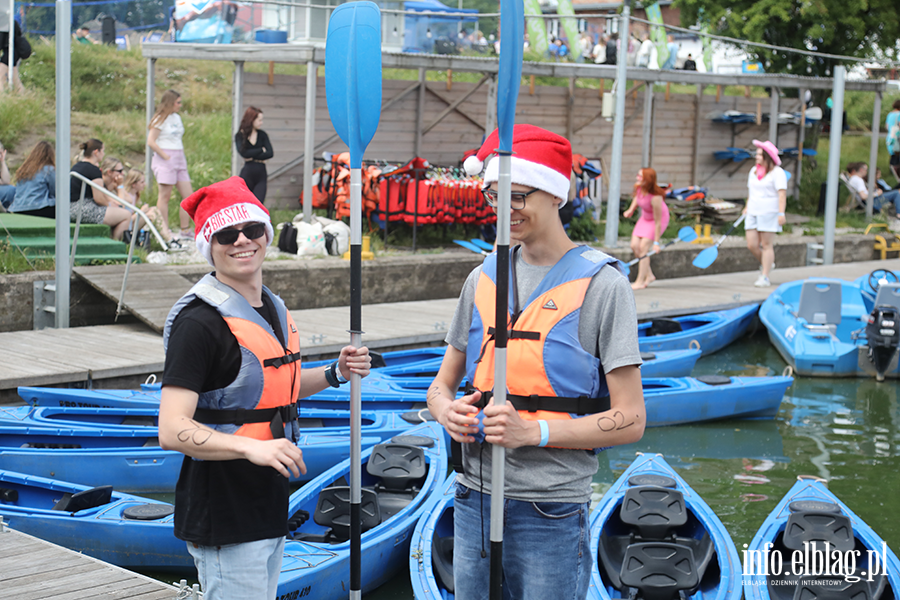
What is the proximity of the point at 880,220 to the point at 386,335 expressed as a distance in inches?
457

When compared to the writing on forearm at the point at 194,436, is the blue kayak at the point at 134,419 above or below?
below

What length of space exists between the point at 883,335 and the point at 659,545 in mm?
5491

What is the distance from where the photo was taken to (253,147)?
9.66 metres

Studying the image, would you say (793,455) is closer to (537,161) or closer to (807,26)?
(537,161)

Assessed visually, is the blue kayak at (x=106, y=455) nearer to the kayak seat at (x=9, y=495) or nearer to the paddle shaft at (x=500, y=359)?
the kayak seat at (x=9, y=495)

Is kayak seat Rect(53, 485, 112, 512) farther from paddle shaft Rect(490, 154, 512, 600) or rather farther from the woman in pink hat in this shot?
the woman in pink hat

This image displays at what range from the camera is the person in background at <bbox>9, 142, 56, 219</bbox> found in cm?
868

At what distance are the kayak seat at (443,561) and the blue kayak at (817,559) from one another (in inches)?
49.1

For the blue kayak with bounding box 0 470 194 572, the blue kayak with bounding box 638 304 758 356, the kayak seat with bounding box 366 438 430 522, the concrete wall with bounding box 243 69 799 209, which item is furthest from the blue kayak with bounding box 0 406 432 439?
the concrete wall with bounding box 243 69 799 209

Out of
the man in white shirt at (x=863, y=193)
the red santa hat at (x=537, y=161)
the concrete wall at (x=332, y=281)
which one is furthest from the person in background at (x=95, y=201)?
the man in white shirt at (x=863, y=193)

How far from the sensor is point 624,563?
4027mm

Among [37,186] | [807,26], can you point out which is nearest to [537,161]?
[37,186]

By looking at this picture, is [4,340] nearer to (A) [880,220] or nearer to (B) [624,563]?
(B) [624,563]

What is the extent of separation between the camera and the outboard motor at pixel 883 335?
8.56 m
